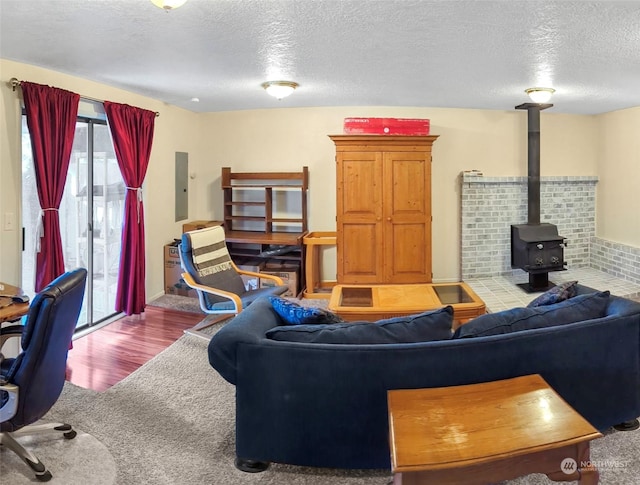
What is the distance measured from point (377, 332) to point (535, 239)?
4.15 metres

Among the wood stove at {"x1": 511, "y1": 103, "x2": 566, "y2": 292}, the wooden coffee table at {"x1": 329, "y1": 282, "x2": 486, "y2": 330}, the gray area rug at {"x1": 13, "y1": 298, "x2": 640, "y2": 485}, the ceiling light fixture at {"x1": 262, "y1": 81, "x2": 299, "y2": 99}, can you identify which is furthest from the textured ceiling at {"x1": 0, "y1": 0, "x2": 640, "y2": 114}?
the gray area rug at {"x1": 13, "y1": 298, "x2": 640, "y2": 485}

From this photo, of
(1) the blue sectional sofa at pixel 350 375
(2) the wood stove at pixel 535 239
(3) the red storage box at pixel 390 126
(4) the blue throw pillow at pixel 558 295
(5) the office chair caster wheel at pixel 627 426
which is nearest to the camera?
(1) the blue sectional sofa at pixel 350 375

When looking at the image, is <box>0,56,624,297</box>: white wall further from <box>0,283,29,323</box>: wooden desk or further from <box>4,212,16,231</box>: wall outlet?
<box>0,283,29,323</box>: wooden desk

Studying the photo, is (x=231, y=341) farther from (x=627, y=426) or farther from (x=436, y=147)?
(x=436, y=147)

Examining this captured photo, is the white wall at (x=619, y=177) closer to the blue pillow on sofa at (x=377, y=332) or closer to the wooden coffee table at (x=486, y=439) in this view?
the blue pillow on sofa at (x=377, y=332)

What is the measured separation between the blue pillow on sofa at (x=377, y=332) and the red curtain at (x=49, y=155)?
7.55 ft

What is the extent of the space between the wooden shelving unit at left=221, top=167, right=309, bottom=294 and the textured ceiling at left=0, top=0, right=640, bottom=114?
4.42 ft

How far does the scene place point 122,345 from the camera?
3.98m

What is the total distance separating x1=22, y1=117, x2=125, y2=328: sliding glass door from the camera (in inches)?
148

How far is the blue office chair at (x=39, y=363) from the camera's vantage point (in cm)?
203

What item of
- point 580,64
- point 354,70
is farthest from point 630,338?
point 354,70

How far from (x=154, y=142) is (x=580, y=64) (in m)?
4.09

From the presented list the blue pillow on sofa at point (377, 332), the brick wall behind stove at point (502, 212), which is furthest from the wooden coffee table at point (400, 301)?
the brick wall behind stove at point (502, 212)

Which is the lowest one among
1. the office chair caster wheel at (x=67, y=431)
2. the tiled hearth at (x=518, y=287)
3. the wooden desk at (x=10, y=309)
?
the office chair caster wheel at (x=67, y=431)
